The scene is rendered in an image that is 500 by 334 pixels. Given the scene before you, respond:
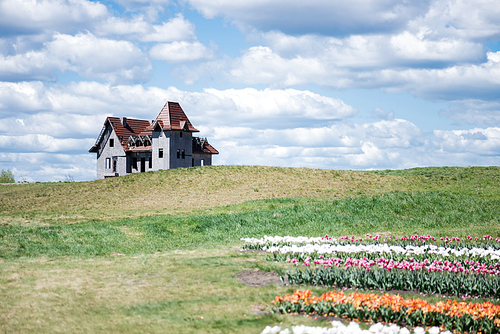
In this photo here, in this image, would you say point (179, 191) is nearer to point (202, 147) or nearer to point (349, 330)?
point (202, 147)

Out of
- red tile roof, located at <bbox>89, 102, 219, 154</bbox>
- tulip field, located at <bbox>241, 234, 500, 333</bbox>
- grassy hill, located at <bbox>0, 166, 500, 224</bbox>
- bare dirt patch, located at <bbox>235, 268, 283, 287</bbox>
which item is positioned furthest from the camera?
red tile roof, located at <bbox>89, 102, 219, 154</bbox>

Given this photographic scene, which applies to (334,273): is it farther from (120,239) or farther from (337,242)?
(120,239)

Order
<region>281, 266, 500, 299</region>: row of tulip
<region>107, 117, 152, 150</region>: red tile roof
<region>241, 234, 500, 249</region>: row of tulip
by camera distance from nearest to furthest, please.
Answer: <region>281, 266, 500, 299</region>: row of tulip, <region>241, 234, 500, 249</region>: row of tulip, <region>107, 117, 152, 150</region>: red tile roof

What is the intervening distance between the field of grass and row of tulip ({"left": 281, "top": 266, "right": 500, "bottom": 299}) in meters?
0.88

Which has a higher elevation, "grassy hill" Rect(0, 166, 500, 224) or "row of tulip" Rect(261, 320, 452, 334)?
"grassy hill" Rect(0, 166, 500, 224)

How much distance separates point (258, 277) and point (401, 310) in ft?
12.5

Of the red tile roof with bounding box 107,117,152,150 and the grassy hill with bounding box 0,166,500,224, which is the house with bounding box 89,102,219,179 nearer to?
the red tile roof with bounding box 107,117,152,150

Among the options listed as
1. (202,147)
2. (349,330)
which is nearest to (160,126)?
(202,147)

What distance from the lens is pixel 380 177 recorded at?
1757 inches

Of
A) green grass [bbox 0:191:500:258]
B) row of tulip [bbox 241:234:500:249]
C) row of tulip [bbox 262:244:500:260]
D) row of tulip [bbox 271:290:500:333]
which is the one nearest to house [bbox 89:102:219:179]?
green grass [bbox 0:191:500:258]

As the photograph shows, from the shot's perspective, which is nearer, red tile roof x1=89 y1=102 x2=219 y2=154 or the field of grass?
the field of grass

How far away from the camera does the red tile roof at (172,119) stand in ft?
178

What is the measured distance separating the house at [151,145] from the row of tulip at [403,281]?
149ft

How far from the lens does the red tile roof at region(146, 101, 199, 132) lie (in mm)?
54125
